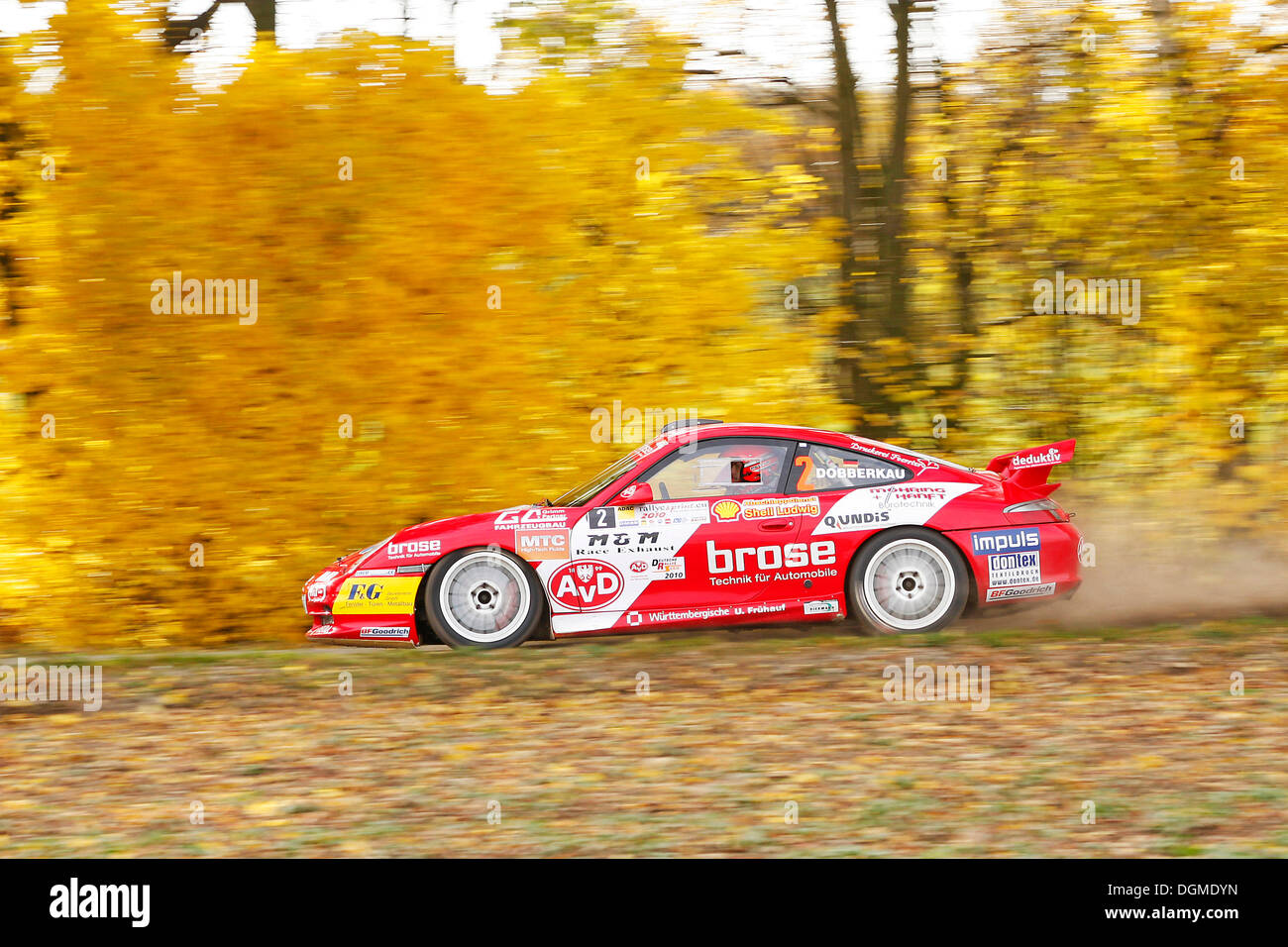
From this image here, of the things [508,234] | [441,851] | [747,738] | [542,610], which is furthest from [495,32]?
[441,851]

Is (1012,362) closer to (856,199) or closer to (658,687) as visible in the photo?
(856,199)

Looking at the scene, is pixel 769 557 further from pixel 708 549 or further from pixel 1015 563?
pixel 1015 563

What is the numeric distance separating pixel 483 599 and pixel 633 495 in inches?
48.7

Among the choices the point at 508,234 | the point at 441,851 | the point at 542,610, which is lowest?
the point at 441,851

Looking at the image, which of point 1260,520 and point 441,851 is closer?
point 441,851

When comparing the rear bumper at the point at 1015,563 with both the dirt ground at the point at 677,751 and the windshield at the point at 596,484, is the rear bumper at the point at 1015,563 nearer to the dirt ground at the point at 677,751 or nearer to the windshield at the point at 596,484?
the dirt ground at the point at 677,751

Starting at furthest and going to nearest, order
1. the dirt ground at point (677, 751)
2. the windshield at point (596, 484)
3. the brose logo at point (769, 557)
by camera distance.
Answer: the windshield at point (596, 484), the brose logo at point (769, 557), the dirt ground at point (677, 751)

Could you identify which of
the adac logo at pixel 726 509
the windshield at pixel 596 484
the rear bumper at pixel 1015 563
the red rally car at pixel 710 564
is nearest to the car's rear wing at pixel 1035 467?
the red rally car at pixel 710 564

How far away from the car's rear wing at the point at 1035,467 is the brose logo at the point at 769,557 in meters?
1.39

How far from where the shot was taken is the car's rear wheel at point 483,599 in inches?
333

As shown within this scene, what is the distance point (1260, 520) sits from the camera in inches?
429

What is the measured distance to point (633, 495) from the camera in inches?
335

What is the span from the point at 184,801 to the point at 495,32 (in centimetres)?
726

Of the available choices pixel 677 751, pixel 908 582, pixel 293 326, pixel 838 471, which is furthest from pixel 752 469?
pixel 293 326
